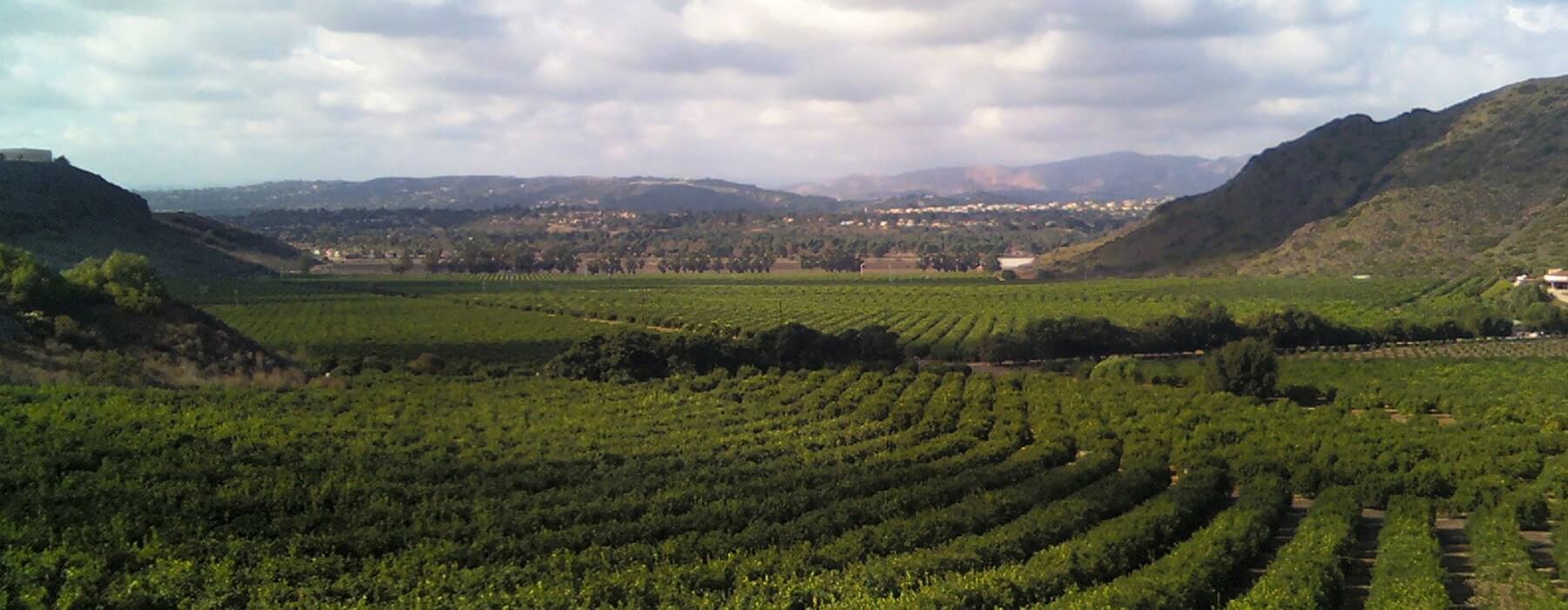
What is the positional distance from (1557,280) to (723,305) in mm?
61895

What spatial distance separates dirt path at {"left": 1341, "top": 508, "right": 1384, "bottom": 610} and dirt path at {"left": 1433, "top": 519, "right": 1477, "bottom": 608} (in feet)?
3.99

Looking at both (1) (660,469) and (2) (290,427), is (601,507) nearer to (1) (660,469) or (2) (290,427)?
(1) (660,469)

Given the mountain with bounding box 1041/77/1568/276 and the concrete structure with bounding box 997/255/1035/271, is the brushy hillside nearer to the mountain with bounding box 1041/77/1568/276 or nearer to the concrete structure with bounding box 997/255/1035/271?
the mountain with bounding box 1041/77/1568/276

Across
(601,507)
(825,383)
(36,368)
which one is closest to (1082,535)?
(601,507)

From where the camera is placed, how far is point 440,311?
7288 centimetres

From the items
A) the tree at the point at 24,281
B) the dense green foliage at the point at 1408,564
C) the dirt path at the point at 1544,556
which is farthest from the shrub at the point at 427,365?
the dirt path at the point at 1544,556

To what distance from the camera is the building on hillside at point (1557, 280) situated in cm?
7850

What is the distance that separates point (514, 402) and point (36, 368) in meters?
14.3

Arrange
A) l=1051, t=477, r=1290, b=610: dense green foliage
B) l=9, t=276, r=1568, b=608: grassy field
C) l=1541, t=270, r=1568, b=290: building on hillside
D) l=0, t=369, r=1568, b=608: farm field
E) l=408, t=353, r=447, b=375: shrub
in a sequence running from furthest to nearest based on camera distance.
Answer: l=1541, t=270, r=1568, b=290: building on hillside < l=408, t=353, r=447, b=375: shrub < l=9, t=276, r=1568, b=608: grassy field < l=0, t=369, r=1568, b=608: farm field < l=1051, t=477, r=1290, b=610: dense green foliage

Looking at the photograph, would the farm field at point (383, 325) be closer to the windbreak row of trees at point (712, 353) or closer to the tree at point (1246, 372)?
the windbreak row of trees at point (712, 353)

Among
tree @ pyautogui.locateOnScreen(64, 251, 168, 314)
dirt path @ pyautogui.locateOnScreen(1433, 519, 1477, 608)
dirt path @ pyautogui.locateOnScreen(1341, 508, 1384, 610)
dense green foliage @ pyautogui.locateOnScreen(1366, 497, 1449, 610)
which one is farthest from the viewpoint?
tree @ pyautogui.locateOnScreen(64, 251, 168, 314)

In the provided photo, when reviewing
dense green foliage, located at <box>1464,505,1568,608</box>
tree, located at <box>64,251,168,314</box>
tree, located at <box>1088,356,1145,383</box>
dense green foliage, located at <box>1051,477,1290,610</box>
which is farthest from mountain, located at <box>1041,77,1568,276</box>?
tree, located at <box>64,251,168,314</box>

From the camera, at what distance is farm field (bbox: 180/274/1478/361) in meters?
60.4

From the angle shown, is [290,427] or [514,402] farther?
[514,402]
